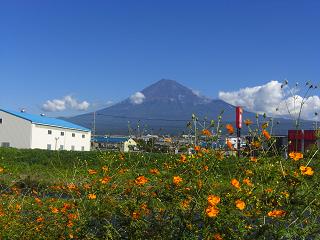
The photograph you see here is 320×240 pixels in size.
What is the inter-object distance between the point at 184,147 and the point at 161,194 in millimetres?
899

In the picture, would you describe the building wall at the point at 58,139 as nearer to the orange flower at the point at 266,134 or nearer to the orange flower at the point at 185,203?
the orange flower at the point at 266,134

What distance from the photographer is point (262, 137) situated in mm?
4414

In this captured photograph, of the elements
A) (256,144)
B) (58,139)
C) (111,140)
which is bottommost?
(58,139)

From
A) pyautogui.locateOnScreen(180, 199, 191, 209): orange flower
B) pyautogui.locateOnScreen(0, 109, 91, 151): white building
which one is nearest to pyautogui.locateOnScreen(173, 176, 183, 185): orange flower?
pyautogui.locateOnScreen(180, 199, 191, 209): orange flower

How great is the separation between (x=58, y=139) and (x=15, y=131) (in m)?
6.59

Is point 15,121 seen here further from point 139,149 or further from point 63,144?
point 139,149

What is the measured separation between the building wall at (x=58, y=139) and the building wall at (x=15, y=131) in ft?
2.29

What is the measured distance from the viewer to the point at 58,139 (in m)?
59.4

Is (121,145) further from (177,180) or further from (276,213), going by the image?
(276,213)

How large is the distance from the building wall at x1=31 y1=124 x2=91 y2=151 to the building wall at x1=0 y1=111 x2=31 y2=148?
0.70 meters

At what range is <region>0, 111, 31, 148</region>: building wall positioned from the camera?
53.4 metres

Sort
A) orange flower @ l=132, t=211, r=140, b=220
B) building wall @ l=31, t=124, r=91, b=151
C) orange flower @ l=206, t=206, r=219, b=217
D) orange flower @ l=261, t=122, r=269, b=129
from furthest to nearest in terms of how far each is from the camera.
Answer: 1. building wall @ l=31, t=124, r=91, b=151
2. orange flower @ l=261, t=122, r=269, b=129
3. orange flower @ l=132, t=211, r=140, b=220
4. orange flower @ l=206, t=206, r=219, b=217

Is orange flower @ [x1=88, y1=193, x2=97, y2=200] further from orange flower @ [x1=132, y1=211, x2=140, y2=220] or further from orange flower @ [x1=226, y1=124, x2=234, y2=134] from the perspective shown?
orange flower @ [x1=226, y1=124, x2=234, y2=134]

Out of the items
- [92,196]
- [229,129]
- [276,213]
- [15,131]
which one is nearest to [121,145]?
[92,196]
